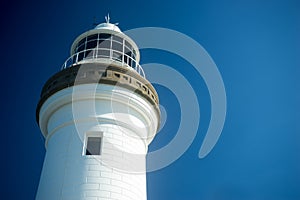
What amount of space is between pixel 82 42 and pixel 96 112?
3070mm

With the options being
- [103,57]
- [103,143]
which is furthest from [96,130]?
[103,57]

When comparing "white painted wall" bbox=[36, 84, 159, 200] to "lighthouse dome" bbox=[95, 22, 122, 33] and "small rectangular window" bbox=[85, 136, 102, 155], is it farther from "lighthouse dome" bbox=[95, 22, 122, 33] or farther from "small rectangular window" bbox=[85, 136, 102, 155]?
"lighthouse dome" bbox=[95, 22, 122, 33]

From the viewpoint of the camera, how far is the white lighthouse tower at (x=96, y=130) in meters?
8.34

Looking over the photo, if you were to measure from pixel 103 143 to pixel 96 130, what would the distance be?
0.36 m

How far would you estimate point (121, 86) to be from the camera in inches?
377

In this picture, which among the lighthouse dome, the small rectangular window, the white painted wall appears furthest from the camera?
the lighthouse dome

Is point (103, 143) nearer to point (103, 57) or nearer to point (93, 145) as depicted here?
point (93, 145)

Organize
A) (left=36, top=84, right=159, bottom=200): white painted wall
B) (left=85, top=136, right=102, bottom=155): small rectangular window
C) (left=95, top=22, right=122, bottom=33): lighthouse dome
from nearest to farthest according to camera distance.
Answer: (left=36, top=84, right=159, bottom=200): white painted wall
(left=85, top=136, right=102, bottom=155): small rectangular window
(left=95, top=22, right=122, bottom=33): lighthouse dome

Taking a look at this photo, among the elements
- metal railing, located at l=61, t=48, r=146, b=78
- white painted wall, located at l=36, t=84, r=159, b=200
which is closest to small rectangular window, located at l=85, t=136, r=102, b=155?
white painted wall, located at l=36, t=84, r=159, b=200

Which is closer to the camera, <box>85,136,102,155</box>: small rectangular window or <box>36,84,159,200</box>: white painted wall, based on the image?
<box>36,84,159,200</box>: white painted wall

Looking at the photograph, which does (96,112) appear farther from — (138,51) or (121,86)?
(138,51)

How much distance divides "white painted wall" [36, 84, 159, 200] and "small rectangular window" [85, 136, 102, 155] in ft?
0.62

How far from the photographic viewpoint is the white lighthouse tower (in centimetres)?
834

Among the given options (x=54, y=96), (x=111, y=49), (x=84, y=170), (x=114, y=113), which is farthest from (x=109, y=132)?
(x=111, y=49)
